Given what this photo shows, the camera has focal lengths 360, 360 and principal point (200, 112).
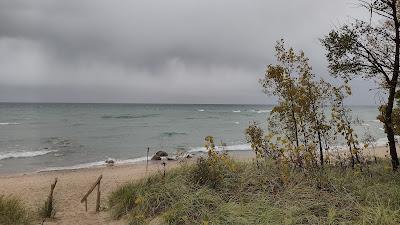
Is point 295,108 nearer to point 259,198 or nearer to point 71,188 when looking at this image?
point 259,198

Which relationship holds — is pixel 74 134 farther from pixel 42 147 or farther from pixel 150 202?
pixel 150 202

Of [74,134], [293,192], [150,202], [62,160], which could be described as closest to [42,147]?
[62,160]

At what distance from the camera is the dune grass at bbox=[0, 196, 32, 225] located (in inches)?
375

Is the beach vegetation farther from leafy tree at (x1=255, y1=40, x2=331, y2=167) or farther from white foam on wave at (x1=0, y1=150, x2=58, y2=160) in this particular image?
white foam on wave at (x1=0, y1=150, x2=58, y2=160)

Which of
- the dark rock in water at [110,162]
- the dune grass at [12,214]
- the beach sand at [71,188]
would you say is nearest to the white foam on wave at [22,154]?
the dark rock in water at [110,162]

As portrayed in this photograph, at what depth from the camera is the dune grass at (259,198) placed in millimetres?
7715

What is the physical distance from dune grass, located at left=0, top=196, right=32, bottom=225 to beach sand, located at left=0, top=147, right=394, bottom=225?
885 millimetres

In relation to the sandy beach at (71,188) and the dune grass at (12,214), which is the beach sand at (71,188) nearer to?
the sandy beach at (71,188)

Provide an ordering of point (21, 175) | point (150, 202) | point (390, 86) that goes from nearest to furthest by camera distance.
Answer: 1. point (150, 202)
2. point (390, 86)
3. point (21, 175)

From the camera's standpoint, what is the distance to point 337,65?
12844mm

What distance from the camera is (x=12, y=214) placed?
9.95 metres

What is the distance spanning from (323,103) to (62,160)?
81.4ft

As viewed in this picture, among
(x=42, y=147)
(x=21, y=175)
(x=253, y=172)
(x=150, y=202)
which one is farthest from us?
(x=42, y=147)

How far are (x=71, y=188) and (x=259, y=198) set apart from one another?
14.1m
